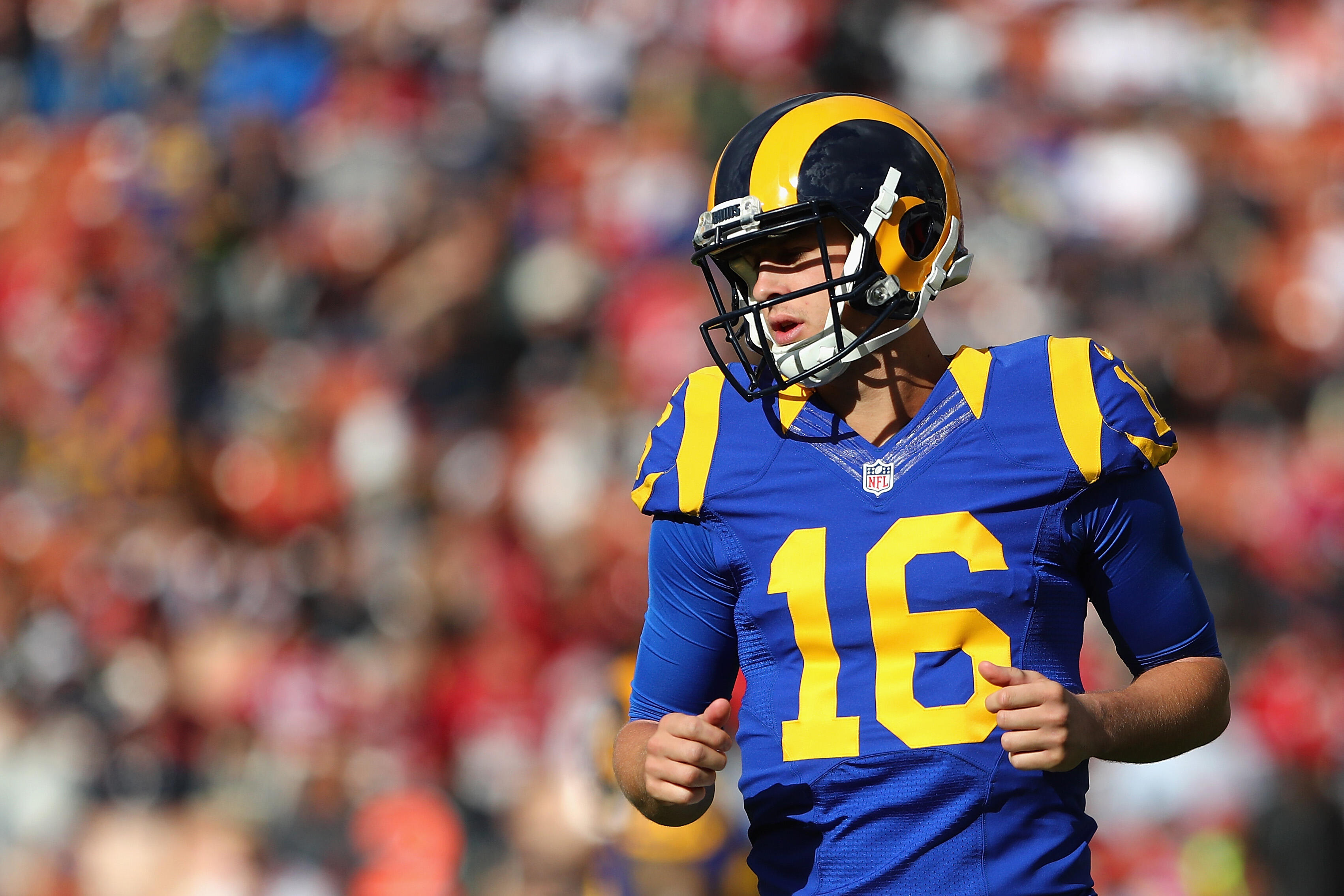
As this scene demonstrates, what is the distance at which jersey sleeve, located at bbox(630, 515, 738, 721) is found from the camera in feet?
7.31

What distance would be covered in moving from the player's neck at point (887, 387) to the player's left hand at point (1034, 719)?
0.47 meters

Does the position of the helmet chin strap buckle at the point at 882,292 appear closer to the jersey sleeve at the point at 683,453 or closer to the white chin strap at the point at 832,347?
the white chin strap at the point at 832,347

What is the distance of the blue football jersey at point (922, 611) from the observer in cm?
201

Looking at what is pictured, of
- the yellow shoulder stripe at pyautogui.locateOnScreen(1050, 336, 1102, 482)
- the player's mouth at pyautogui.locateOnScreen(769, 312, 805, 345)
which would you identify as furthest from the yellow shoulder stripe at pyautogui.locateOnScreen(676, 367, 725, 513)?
the yellow shoulder stripe at pyautogui.locateOnScreen(1050, 336, 1102, 482)

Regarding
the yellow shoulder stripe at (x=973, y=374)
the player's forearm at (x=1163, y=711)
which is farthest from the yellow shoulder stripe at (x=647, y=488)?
the player's forearm at (x=1163, y=711)

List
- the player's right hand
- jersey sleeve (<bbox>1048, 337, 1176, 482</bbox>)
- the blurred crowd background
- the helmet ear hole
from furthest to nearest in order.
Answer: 1. the blurred crowd background
2. the helmet ear hole
3. jersey sleeve (<bbox>1048, 337, 1176, 482</bbox>)
4. the player's right hand

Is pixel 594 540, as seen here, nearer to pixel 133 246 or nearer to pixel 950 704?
pixel 133 246

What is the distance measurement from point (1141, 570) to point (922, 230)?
1.94 feet

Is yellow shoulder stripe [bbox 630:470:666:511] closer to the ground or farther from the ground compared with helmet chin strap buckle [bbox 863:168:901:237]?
closer to the ground

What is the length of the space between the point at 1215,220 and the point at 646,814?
593 cm

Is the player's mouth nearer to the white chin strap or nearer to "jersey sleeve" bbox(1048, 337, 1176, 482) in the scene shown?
the white chin strap

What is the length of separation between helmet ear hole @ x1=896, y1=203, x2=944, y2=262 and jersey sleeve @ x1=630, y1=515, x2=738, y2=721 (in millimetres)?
518

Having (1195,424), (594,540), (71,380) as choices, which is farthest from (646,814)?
(71,380)

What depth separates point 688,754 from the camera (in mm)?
1956
